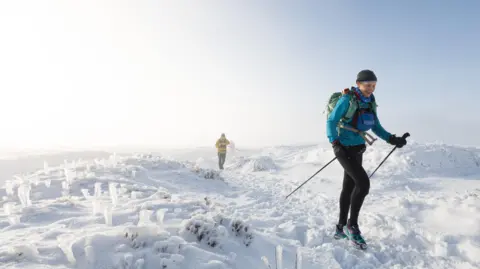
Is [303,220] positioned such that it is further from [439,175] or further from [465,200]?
[439,175]

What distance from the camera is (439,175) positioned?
11.3 meters

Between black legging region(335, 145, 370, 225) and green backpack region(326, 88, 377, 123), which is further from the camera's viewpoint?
green backpack region(326, 88, 377, 123)

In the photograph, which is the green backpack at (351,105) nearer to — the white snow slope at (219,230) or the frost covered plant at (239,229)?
the white snow slope at (219,230)

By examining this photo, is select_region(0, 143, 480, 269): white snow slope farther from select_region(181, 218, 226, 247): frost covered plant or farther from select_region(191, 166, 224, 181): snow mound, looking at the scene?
select_region(191, 166, 224, 181): snow mound

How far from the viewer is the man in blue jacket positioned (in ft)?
13.3

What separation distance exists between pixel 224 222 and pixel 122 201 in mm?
2417

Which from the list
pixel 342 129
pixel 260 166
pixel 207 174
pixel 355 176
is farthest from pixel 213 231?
pixel 260 166

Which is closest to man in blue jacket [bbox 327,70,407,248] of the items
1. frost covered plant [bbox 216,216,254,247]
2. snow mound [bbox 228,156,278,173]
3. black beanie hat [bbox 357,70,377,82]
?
black beanie hat [bbox 357,70,377,82]

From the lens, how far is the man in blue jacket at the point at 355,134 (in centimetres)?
405

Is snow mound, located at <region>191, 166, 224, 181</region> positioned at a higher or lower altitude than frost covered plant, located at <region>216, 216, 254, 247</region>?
→ lower

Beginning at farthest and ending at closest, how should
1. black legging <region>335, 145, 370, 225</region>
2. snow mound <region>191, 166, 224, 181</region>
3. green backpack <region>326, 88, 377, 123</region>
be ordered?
snow mound <region>191, 166, 224, 181</region> < green backpack <region>326, 88, 377, 123</region> < black legging <region>335, 145, 370, 225</region>

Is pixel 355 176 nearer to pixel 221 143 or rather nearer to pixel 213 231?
pixel 213 231

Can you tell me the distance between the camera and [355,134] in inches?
166

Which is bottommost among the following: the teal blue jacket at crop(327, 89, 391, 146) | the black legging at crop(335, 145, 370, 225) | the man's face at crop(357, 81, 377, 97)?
the black legging at crop(335, 145, 370, 225)
